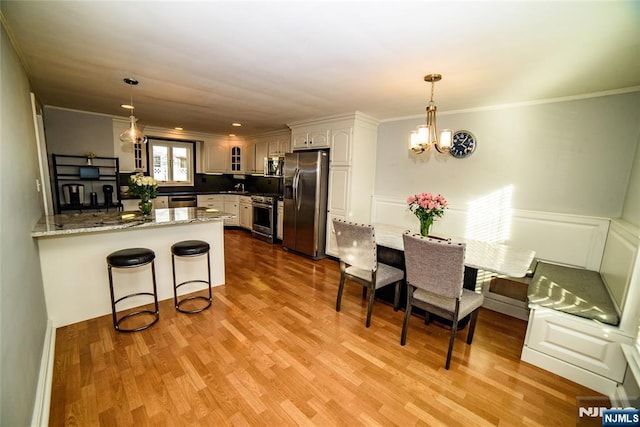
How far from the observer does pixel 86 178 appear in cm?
455

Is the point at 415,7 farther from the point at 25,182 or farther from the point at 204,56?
the point at 25,182

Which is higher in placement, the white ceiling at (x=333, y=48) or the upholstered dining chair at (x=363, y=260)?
the white ceiling at (x=333, y=48)

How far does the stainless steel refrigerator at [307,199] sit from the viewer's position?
442 cm

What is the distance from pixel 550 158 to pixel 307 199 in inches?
127

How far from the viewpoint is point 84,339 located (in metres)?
2.25

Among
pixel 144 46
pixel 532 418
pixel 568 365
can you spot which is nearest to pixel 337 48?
pixel 144 46

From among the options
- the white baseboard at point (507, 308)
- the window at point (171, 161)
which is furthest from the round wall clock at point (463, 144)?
the window at point (171, 161)

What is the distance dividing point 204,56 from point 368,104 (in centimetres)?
203

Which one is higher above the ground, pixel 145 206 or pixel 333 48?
pixel 333 48

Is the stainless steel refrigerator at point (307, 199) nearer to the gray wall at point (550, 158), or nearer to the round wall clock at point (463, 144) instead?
the gray wall at point (550, 158)

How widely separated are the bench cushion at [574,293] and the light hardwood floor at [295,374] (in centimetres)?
55

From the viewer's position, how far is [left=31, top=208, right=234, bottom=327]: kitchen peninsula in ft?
7.63

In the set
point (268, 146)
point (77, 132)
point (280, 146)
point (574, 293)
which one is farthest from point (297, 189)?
point (77, 132)

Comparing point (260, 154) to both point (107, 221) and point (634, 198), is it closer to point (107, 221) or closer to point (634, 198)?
point (107, 221)
